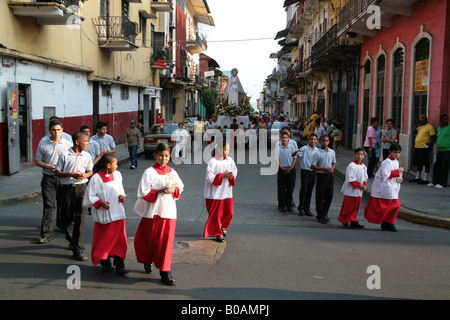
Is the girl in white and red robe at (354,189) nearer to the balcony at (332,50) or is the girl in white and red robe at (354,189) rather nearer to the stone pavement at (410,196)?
the stone pavement at (410,196)

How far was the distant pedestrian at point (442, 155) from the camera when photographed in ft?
39.5

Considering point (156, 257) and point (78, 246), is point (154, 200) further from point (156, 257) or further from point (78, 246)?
point (78, 246)

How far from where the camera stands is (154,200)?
5.55 metres

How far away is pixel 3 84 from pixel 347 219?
997cm

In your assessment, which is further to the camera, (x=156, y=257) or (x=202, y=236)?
(x=202, y=236)

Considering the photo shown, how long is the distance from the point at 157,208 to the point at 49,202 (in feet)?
8.11

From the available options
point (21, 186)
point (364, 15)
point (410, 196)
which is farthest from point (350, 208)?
point (364, 15)

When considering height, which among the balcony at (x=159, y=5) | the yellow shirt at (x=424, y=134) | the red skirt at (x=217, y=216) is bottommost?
the red skirt at (x=217, y=216)

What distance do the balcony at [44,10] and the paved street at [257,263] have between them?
22.8 feet

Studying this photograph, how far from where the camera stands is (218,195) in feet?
24.6

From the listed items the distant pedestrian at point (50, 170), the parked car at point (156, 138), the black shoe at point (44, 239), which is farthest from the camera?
the parked car at point (156, 138)

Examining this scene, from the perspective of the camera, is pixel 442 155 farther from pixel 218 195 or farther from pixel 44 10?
pixel 44 10

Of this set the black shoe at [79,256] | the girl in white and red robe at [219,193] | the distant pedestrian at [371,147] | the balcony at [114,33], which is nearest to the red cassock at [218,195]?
the girl in white and red robe at [219,193]

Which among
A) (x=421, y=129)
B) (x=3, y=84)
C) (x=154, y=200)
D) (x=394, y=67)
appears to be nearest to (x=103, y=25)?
(x=3, y=84)
